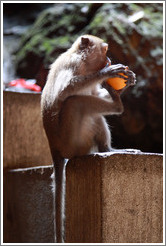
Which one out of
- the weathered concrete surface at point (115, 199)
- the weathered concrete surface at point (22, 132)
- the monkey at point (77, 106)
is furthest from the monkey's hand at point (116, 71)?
the weathered concrete surface at point (22, 132)

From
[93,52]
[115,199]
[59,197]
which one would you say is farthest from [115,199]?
[93,52]

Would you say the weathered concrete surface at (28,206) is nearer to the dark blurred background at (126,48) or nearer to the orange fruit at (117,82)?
the orange fruit at (117,82)

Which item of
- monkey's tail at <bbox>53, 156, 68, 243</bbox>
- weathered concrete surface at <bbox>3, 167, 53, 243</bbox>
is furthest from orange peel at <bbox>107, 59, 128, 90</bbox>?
weathered concrete surface at <bbox>3, 167, 53, 243</bbox>

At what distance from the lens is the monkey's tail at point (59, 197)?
7.48ft

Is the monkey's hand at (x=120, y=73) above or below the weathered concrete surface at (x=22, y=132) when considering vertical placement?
above

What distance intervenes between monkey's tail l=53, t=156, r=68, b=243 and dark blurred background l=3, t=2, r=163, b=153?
2.10 m

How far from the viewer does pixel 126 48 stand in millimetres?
4754

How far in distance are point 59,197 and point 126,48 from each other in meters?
2.97

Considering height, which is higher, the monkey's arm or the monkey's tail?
the monkey's arm

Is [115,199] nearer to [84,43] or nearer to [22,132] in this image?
[84,43]

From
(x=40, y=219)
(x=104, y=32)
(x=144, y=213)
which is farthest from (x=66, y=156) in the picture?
(x=104, y=32)

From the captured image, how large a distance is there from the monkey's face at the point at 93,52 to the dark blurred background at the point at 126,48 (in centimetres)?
201

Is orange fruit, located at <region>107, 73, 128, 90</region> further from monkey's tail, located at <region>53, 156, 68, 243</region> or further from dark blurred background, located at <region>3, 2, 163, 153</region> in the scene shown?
dark blurred background, located at <region>3, 2, 163, 153</region>

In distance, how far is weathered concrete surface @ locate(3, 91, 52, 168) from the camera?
3629mm
